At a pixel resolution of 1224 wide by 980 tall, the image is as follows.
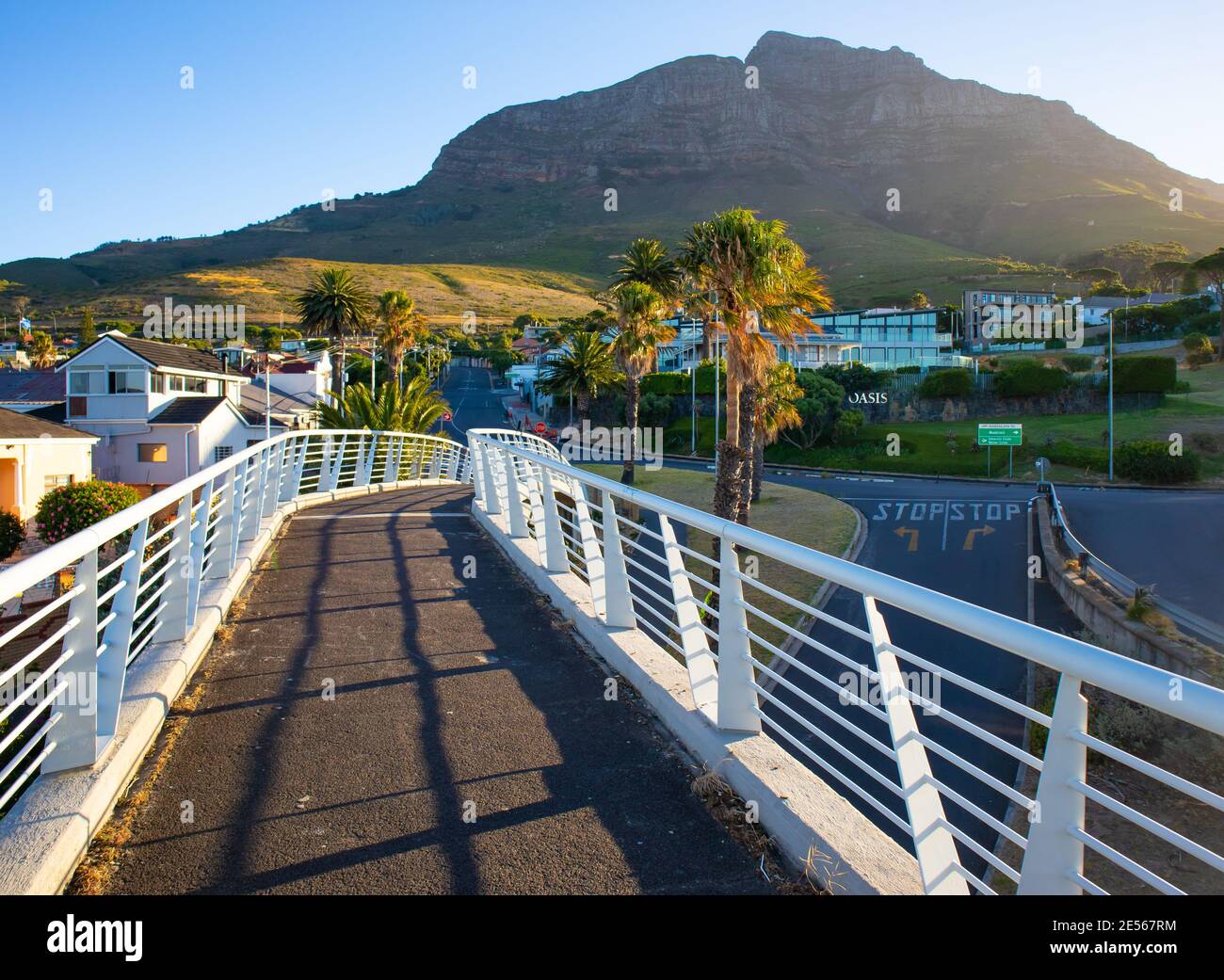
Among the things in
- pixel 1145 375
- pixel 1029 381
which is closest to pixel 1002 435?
pixel 1029 381

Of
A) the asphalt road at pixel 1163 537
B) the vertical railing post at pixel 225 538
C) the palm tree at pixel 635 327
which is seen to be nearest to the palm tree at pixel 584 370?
the palm tree at pixel 635 327

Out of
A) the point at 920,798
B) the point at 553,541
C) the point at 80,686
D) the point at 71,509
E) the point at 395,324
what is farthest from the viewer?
the point at 395,324

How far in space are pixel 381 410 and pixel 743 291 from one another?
12.2m

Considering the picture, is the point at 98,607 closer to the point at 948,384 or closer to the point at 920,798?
the point at 920,798

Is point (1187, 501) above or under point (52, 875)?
under

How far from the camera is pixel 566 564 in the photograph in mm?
8445

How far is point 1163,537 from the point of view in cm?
3250

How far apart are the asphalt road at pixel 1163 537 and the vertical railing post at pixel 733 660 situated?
2276cm

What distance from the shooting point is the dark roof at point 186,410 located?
46250 mm

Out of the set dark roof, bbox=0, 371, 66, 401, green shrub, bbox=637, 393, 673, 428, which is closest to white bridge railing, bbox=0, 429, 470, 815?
dark roof, bbox=0, 371, 66, 401

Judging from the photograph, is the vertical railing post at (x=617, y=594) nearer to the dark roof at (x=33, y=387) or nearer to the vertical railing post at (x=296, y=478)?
the vertical railing post at (x=296, y=478)
